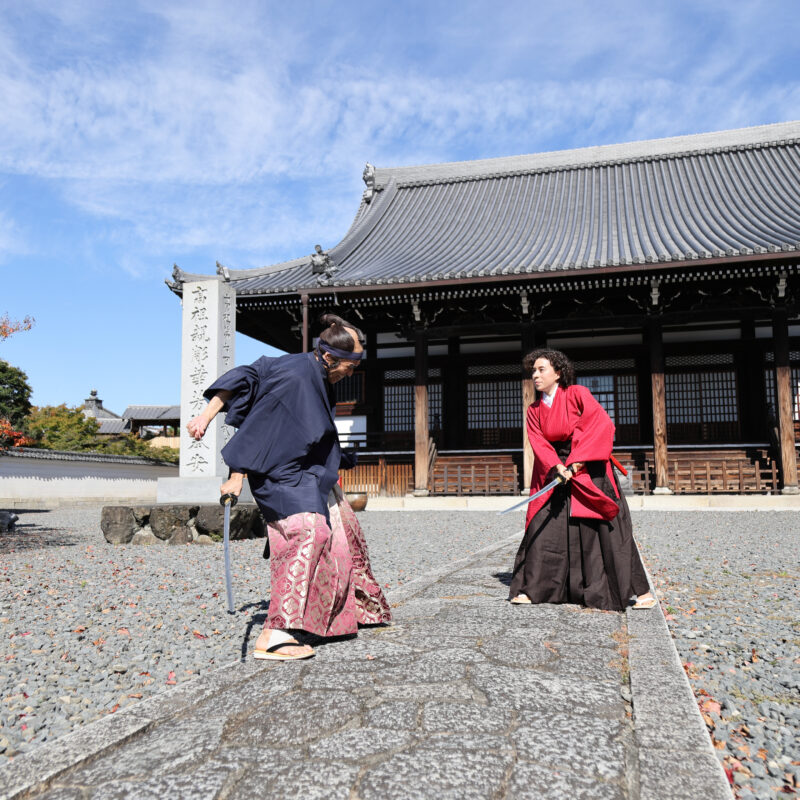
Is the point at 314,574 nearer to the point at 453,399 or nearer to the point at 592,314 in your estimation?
the point at 592,314

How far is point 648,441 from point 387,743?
13085 mm

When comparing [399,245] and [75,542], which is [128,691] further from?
[399,245]

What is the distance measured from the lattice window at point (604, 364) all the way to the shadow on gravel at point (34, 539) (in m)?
10.0

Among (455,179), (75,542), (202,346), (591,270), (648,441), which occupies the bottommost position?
(75,542)

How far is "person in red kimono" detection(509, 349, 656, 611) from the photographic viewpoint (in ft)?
12.7

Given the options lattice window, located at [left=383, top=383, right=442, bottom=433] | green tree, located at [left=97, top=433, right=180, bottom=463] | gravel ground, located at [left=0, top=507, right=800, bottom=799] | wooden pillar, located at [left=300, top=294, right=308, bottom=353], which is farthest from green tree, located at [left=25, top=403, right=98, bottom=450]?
gravel ground, located at [left=0, top=507, right=800, bottom=799]

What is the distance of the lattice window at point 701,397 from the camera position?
13.8 metres

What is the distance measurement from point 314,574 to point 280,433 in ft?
2.09

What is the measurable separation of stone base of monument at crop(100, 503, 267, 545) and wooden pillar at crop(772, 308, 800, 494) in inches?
359

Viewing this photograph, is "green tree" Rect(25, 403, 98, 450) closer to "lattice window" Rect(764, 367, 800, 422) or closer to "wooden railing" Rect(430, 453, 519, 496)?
"wooden railing" Rect(430, 453, 519, 496)

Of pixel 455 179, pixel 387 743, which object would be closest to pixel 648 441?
pixel 455 179

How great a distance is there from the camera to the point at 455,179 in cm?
1864

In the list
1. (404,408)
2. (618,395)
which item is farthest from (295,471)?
(618,395)

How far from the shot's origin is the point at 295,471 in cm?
310
